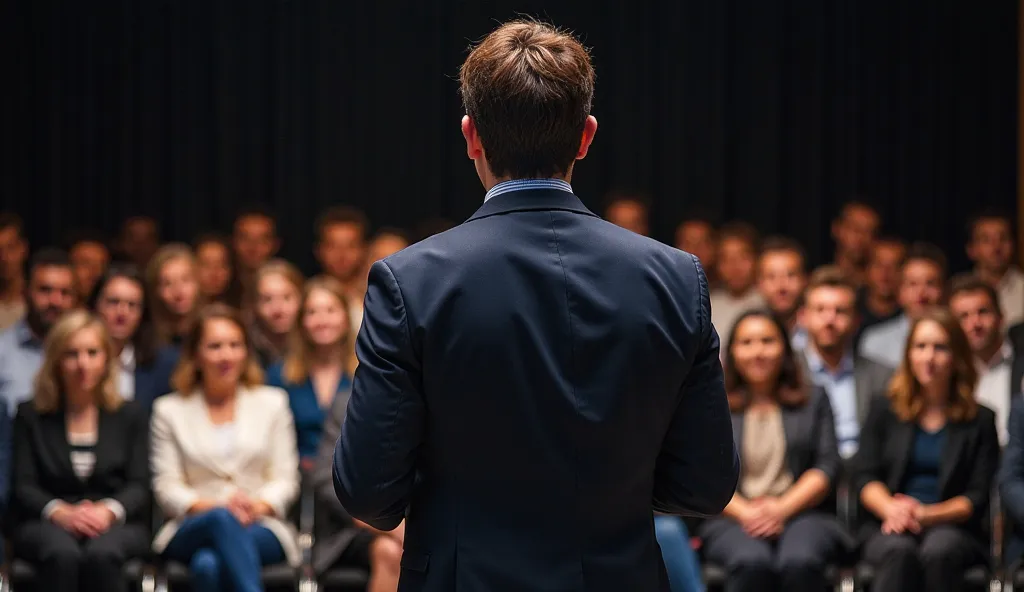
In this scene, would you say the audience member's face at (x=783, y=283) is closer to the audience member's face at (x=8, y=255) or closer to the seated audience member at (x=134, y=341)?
the seated audience member at (x=134, y=341)

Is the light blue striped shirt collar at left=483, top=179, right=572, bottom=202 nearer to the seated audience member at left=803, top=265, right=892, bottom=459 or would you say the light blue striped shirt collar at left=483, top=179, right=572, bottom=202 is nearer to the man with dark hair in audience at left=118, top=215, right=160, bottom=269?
the seated audience member at left=803, top=265, right=892, bottom=459

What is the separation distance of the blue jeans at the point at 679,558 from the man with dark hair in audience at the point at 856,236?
2950 millimetres

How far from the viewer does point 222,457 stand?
4617 millimetres

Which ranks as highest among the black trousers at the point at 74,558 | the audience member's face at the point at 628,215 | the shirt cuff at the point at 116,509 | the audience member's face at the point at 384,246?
the audience member's face at the point at 628,215

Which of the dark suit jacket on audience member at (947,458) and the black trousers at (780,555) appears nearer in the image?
the black trousers at (780,555)

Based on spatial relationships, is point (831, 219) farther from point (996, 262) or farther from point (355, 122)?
point (355, 122)

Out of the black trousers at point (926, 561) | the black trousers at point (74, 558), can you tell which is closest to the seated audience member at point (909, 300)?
the black trousers at point (926, 561)

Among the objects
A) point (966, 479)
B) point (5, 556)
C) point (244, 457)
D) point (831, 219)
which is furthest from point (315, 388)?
point (831, 219)

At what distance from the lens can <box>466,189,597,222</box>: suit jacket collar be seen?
179 cm

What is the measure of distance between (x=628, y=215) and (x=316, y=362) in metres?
2.34

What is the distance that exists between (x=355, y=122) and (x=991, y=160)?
374cm

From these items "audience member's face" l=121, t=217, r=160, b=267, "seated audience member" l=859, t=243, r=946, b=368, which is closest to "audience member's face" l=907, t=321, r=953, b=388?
"seated audience member" l=859, t=243, r=946, b=368

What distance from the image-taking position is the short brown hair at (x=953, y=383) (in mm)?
4562

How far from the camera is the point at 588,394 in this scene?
1.75 meters
